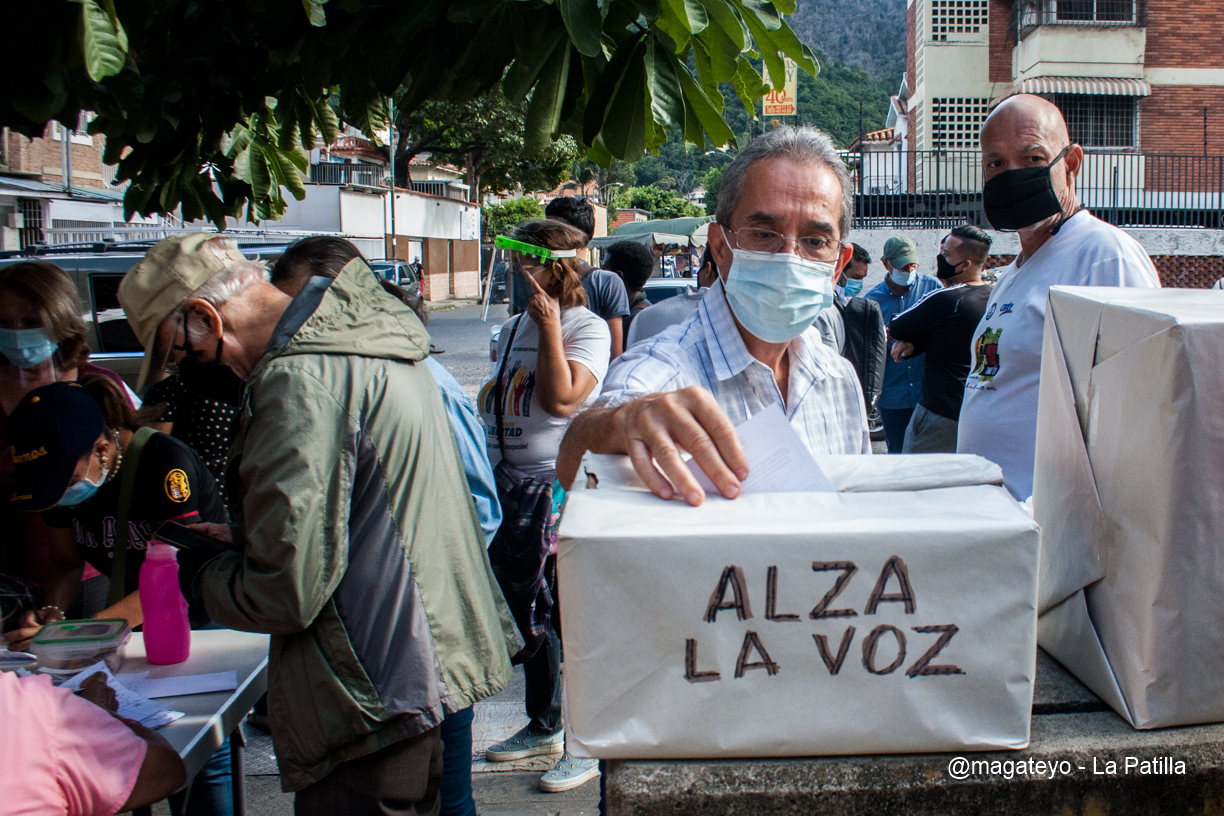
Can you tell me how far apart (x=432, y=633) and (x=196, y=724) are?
27.9 inches

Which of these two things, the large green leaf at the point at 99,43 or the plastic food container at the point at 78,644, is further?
the plastic food container at the point at 78,644

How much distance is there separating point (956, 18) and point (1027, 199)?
1030 inches

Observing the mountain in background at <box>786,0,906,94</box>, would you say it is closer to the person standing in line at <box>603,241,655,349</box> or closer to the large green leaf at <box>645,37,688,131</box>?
the person standing in line at <box>603,241,655,349</box>

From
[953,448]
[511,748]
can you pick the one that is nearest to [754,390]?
[511,748]

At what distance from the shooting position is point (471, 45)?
2508 millimetres

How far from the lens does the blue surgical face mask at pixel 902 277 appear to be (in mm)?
7828

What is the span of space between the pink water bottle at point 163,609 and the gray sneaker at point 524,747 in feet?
5.36

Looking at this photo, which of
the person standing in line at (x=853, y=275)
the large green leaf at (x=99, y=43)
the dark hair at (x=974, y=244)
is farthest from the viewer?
the person standing in line at (x=853, y=275)

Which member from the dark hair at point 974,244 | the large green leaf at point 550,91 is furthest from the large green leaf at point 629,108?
the dark hair at point 974,244

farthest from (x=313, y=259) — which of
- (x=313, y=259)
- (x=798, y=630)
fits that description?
(x=798, y=630)

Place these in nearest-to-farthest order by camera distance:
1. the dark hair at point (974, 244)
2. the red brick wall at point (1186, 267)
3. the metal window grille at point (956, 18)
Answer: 1. the dark hair at point (974, 244)
2. the red brick wall at point (1186, 267)
3. the metal window grille at point (956, 18)

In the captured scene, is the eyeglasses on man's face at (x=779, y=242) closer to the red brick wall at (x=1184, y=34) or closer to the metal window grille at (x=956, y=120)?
the metal window grille at (x=956, y=120)

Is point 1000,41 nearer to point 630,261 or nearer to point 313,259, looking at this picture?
point 630,261

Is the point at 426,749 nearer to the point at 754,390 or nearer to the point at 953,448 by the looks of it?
the point at 754,390
